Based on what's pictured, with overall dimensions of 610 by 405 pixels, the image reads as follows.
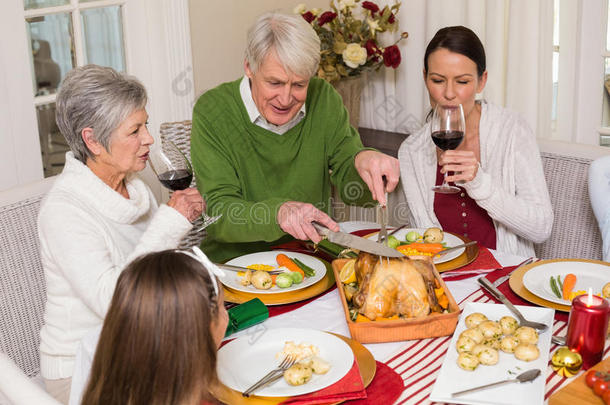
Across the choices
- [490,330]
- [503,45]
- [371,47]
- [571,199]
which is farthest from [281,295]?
[503,45]

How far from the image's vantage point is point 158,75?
9.71ft

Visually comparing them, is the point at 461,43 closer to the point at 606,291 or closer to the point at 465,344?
the point at 606,291

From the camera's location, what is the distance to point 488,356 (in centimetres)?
126

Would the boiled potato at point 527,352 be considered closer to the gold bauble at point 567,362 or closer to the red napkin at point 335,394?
the gold bauble at point 567,362

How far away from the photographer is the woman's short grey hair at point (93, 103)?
5.48ft

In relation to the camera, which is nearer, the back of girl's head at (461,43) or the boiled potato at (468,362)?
the boiled potato at (468,362)

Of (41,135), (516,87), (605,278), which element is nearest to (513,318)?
(605,278)

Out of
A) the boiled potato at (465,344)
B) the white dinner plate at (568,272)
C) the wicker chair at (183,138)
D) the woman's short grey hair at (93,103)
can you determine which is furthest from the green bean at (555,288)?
the wicker chair at (183,138)

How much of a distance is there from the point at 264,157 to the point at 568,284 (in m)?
0.99

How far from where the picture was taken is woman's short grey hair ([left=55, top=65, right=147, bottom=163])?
1669 mm

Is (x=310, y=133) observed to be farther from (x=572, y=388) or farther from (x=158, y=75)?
(x=572, y=388)

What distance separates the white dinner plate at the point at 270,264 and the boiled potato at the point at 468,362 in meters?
0.47

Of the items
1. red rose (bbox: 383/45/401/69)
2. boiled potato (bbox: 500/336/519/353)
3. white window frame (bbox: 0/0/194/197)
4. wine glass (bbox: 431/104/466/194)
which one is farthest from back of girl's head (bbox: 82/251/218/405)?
red rose (bbox: 383/45/401/69)

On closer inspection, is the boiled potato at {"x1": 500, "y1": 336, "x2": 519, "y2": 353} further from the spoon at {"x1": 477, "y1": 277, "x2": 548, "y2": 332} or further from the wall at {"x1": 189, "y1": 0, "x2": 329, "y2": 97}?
the wall at {"x1": 189, "y1": 0, "x2": 329, "y2": 97}
